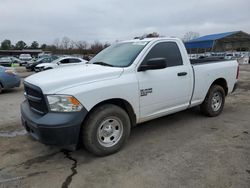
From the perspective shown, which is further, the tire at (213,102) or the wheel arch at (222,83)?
the wheel arch at (222,83)

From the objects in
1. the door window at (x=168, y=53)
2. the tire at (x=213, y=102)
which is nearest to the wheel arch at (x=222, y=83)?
the tire at (x=213, y=102)

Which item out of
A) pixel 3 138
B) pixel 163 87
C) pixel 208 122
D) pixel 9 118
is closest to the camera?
pixel 163 87

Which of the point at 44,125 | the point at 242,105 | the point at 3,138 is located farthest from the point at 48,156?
the point at 242,105

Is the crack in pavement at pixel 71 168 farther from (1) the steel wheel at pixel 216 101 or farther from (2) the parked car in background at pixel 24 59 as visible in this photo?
(2) the parked car in background at pixel 24 59

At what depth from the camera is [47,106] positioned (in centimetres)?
323

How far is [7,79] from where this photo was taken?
9.69 meters

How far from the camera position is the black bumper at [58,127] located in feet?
10.3

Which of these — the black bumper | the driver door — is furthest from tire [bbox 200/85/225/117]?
the black bumper

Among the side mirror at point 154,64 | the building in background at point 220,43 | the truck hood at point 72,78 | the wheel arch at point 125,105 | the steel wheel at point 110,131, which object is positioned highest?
the building in background at point 220,43

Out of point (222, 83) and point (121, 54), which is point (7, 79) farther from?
point (222, 83)

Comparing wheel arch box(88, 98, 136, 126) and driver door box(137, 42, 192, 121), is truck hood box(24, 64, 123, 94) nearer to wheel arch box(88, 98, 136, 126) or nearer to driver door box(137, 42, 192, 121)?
wheel arch box(88, 98, 136, 126)

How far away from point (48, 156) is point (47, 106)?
3.37ft

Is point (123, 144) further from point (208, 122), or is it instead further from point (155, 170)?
point (208, 122)

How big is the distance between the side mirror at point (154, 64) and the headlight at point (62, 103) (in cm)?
132
